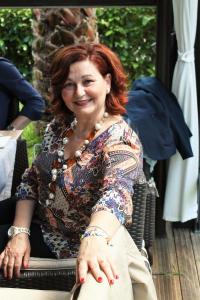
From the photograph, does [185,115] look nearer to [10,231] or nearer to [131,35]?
[131,35]

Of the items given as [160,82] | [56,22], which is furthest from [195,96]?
[56,22]

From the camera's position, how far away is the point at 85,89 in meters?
1.59

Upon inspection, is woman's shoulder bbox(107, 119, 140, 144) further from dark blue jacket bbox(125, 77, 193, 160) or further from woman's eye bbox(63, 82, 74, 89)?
dark blue jacket bbox(125, 77, 193, 160)

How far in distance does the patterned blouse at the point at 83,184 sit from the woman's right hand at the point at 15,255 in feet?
0.38

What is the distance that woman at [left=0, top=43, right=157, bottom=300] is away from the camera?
1.36 m

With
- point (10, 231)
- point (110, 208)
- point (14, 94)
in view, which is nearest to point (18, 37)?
point (14, 94)

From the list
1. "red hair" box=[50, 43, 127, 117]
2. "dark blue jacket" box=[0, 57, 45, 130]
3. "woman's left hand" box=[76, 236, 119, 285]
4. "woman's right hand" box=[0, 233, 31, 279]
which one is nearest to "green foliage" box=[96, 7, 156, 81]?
"dark blue jacket" box=[0, 57, 45, 130]

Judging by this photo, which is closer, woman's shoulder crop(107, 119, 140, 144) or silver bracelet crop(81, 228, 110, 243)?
silver bracelet crop(81, 228, 110, 243)

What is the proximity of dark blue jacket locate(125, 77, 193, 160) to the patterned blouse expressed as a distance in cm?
87

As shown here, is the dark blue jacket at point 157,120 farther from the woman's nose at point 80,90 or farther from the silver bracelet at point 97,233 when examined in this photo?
the silver bracelet at point 97,233

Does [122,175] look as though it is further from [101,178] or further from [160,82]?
[160,82]

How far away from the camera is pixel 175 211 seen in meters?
2.89

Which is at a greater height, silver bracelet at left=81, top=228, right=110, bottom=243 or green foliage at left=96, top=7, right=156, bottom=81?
green foliage at left=96, top=7, right=156, bottom=81

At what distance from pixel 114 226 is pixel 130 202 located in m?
0.13
